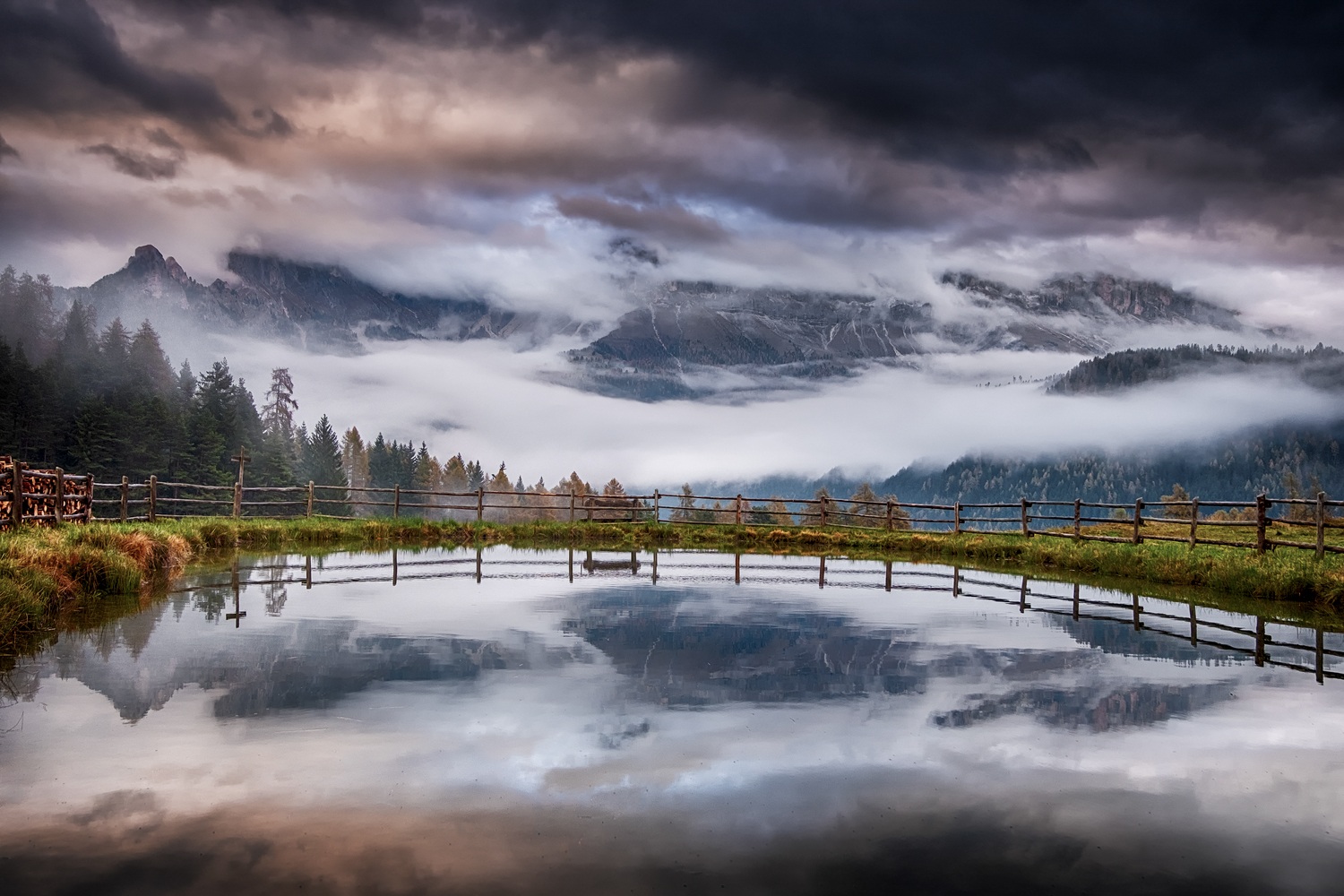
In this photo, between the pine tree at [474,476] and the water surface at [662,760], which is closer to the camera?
the water surface at [662,760]

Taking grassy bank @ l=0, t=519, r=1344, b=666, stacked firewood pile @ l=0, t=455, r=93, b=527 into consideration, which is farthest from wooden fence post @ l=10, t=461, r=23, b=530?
grassy bank @ l=0, t=519, r=1344, b=666

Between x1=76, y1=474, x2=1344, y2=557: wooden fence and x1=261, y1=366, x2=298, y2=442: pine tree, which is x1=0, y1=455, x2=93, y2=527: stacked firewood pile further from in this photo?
x1=261, y1=366, x2=298, y2=442: pine tree

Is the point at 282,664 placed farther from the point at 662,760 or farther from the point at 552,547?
the point at 552,547

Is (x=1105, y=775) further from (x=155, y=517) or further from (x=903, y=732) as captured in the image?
(x=155, y=517)

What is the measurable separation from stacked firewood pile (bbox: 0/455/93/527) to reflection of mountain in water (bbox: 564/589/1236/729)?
14.7 metres

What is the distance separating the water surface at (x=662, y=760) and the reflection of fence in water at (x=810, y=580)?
410 millimetres

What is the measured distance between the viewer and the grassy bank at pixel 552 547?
14.8 meters

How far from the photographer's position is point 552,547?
121 feet

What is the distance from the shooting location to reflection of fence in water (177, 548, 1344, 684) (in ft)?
47.2

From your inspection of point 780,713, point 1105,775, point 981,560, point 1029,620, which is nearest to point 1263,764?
point 1105,775

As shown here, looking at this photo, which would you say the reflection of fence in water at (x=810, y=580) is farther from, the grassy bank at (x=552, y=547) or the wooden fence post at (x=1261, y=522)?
the wooden fence post at (x=1261, y=522)

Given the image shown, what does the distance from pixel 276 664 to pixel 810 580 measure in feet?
48.4

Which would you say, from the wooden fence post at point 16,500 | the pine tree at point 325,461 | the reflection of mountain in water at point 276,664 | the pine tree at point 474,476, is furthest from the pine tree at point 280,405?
the reflection of mountain in water at point 276,664

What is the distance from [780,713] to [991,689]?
2711 mm
